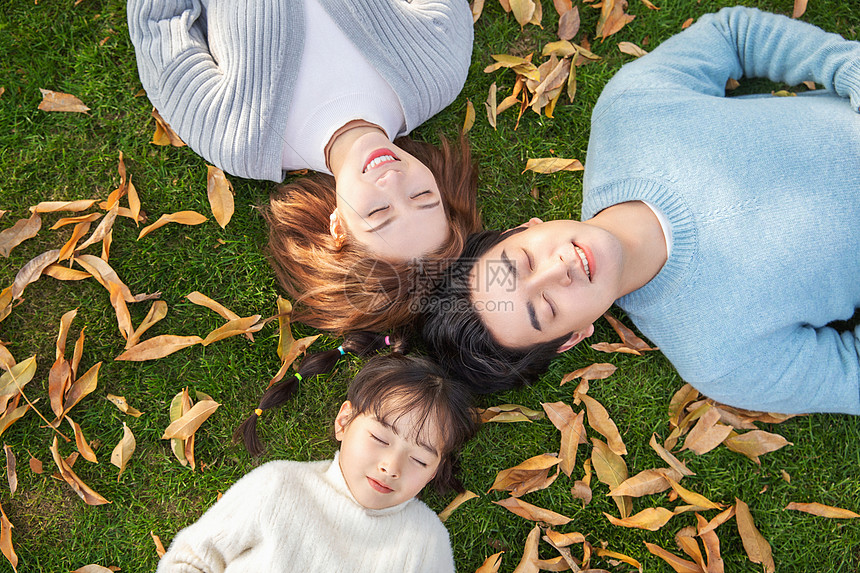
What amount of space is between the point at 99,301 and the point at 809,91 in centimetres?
371

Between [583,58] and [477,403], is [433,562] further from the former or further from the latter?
[583,58]

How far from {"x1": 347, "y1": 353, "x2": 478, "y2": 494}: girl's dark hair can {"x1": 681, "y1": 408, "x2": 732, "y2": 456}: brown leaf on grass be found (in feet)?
3.60

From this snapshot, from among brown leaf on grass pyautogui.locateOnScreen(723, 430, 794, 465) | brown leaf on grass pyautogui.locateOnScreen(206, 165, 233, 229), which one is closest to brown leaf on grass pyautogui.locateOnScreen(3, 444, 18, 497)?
brown leaf on grass pyautogui.locateOnScreen(206, 165, 233, 229)

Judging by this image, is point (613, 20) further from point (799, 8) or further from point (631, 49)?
point (799, 8)

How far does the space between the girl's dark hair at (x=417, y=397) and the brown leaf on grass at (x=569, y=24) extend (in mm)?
1894

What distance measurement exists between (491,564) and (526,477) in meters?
0.44

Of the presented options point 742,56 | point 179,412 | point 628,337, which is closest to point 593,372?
point 628,337

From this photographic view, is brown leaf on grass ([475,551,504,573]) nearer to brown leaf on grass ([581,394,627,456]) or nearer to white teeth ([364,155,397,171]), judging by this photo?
brown leaf on grass ([581,394,627,456])

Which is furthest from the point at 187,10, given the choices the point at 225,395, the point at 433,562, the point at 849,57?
the point at 849,57

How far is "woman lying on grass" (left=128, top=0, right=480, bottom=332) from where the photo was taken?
2516 mm

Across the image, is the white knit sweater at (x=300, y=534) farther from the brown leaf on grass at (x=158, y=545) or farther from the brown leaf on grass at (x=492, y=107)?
the brown leaf on grass at (x=492, y=107)

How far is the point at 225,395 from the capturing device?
112 inches

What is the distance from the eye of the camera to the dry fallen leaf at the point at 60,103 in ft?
9.52

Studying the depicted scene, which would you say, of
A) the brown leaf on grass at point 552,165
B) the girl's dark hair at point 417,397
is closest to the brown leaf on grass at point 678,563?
the girl's dark hair at point 417,397
